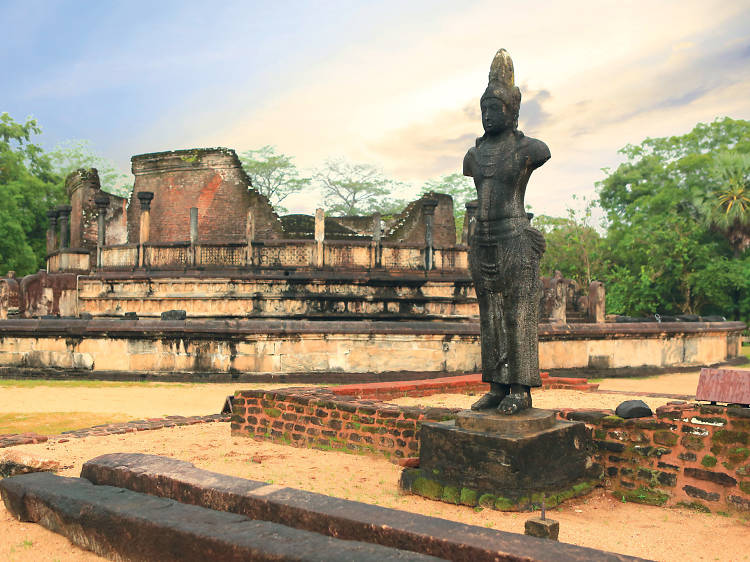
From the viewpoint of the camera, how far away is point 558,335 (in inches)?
475

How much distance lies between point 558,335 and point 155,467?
9.63 meters

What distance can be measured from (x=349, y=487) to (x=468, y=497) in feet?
3.22

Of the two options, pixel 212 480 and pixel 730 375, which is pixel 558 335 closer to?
pixel 730 375

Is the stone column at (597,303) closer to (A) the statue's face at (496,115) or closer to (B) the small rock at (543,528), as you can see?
(A) the statue's face at (496,115)

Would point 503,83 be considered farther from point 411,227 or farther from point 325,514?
point 411,227

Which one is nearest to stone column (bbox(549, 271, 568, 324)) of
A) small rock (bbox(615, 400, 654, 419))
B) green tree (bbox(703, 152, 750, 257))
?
small rock (bbox(615, 400, 654, 419))

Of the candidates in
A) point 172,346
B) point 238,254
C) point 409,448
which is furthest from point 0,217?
point 409,448

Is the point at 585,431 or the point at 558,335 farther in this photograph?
the point at 558,335

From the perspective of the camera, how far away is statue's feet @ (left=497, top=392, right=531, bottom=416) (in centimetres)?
448

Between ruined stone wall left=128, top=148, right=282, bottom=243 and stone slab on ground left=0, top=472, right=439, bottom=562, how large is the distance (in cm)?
2272

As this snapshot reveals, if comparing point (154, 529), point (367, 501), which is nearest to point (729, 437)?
point (367, 501)

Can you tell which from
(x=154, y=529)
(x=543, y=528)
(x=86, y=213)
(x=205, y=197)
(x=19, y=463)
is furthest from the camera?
(x=205, y=197)

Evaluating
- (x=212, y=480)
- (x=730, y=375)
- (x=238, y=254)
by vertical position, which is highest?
(x=238, y=254)

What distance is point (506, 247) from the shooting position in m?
4.70
